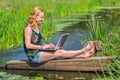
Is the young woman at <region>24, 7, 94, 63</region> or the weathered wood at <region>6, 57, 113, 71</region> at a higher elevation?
the young woman at <region>24, 7, 94, 63</region>

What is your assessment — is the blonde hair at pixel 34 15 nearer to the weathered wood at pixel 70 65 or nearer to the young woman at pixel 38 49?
the young woman at pixel 38 49

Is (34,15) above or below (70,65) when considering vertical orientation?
above

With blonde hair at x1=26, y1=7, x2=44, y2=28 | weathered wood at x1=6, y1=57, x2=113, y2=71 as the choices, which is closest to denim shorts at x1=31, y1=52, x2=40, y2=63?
weathered wood at x1=6, y1=57, x2=113, y2=71

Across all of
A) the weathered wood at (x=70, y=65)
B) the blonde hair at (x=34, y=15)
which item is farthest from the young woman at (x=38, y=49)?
the weathered wood at (x=70, y=65)

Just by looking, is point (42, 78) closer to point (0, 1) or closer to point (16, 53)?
point (16, 53)

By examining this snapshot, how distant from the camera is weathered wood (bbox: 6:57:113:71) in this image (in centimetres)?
776

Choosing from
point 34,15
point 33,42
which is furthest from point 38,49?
point 34,15

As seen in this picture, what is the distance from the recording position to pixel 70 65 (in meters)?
8.12

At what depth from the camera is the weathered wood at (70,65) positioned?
7.76 m

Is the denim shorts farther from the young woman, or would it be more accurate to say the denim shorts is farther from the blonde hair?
the blonde hair

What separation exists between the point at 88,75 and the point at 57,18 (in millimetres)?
12408

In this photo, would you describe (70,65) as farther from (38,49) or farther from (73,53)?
(38,49)

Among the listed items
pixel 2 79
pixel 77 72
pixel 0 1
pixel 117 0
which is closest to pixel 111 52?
pixel 77 72

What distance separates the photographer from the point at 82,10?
26.0 metres
